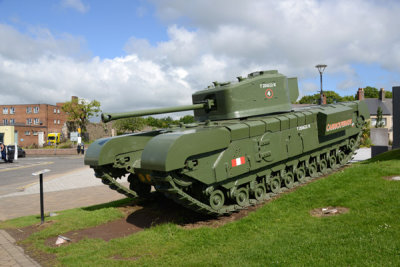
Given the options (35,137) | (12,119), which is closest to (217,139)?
(35,137)

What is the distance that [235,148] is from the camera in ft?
26.8

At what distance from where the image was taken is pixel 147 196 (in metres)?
10.8

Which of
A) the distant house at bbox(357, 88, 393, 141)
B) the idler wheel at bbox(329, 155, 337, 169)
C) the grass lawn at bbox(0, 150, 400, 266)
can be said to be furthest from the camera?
the distant house at bbox(357, 88, 393, 141)

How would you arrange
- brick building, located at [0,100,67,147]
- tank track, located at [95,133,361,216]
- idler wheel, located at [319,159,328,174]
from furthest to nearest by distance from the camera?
brick building, located at [0,100,67,147] < idler wheel, located at [319,159,328,174] < tank track, located at [95,133,361,216]

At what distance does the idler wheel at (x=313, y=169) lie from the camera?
10727 millimetres

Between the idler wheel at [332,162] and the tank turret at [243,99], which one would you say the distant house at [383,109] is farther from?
the tank turret at [243,99]

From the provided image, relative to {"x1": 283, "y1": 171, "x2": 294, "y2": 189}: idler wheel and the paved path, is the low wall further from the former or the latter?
{"x1": 283, "y1": 171, "x2": 294, "y2": 189}: idler wheel

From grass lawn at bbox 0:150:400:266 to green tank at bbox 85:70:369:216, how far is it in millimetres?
799

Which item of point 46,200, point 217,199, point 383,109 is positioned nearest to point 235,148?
point 217,199

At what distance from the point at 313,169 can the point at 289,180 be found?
4.36 feet

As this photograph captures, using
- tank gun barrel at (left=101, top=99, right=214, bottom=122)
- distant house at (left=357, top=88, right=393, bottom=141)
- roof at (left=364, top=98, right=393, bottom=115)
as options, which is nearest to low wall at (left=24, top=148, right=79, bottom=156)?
tank gun barrel at (left=101, top=99, right=214, bottom=122)

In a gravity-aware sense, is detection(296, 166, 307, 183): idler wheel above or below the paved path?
above

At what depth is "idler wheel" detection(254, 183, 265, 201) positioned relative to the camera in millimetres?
8769

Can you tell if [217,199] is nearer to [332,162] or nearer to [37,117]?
[332,162]
